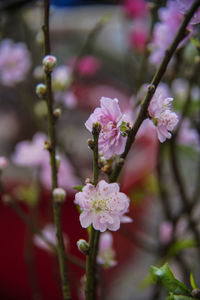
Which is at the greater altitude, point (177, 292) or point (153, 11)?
point (153, 11)

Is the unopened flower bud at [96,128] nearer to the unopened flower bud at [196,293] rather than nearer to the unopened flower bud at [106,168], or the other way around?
the unopened flower bud at [106,168]

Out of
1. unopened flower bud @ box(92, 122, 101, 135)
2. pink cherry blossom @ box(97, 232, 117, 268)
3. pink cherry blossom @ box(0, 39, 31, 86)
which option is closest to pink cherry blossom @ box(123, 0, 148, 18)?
pink cherry blossom @ box(0, 39, 31, 86)

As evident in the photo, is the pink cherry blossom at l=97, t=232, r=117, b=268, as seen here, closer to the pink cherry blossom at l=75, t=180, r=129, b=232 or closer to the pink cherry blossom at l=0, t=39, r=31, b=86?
the pink cherry blossom at l=75, t=180, r=129, b=232

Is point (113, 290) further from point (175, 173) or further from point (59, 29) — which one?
point (59, 29)

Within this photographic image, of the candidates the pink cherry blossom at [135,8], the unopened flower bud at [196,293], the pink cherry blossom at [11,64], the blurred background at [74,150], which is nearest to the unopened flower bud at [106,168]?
the unopened flower bud at [196,293]

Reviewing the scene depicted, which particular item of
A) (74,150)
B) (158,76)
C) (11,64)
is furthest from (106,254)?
(74,150)

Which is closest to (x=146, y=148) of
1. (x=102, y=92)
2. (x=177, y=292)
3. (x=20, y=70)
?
(x=102, y=92)
